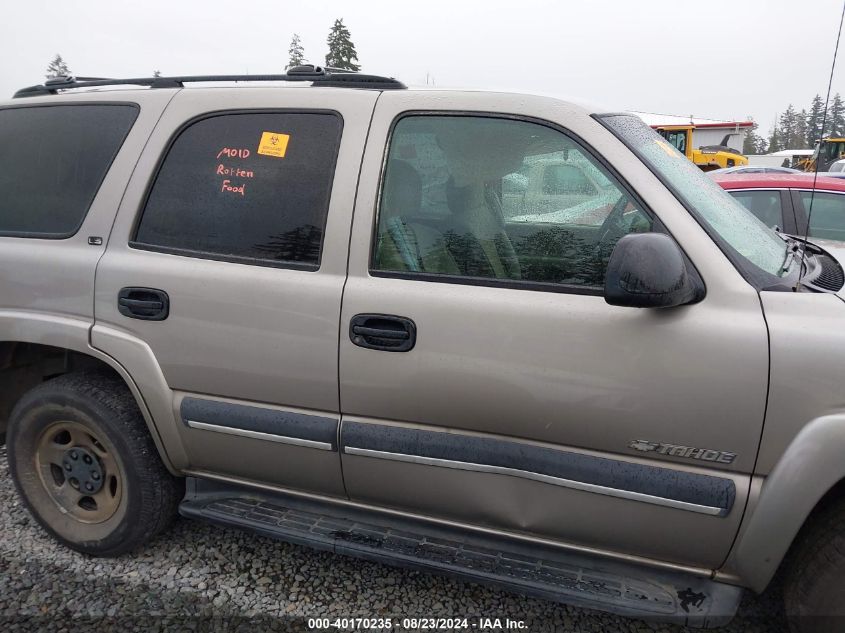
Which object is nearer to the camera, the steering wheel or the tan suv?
the tan suv

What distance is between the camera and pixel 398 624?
230 cm

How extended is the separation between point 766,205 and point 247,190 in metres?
5.06

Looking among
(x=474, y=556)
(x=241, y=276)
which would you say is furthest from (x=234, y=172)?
(x=474, y=556)

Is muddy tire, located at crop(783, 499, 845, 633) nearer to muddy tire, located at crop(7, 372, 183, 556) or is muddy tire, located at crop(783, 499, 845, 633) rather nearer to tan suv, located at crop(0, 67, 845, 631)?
tan suv, located at crop(0, 67, 845, 631)

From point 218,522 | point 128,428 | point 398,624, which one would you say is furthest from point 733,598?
point 128,428

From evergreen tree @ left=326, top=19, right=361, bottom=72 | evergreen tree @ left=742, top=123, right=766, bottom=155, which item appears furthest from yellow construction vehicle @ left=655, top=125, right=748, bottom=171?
evergreen tree @ left=742, top=123, right=766, bottom=155

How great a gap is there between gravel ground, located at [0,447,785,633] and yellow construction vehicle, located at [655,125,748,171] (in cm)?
2271

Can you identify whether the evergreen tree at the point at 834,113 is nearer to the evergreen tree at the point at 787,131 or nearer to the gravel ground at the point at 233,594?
the gravel ground at the point at 233,594

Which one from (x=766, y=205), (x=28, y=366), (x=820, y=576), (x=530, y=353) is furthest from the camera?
(x=766, y=205)

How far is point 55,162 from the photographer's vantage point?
2.59 m

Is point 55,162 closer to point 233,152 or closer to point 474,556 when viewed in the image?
point 233,152

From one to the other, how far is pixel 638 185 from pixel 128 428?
84.6 inches

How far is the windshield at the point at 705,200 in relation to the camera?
1.94m

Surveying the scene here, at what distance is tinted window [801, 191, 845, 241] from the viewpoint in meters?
5.35
